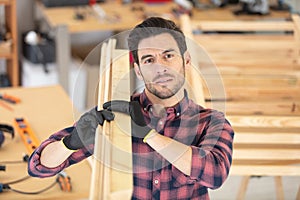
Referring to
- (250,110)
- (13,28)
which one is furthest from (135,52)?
(13,28)

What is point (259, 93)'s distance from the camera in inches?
63.2

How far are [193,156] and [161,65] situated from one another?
14 centimetres

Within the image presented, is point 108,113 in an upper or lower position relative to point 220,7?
upper

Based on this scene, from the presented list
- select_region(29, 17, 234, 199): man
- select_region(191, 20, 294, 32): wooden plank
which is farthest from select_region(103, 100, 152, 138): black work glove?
select_region(191, 20, 294, 32): wooden plank

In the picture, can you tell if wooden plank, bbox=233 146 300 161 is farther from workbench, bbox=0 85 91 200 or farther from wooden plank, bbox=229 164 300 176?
workbench, bbox=0 85 91 200

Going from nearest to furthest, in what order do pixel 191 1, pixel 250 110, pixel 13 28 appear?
pixel 250 110 → pixel 13 28 → pixel 191 1

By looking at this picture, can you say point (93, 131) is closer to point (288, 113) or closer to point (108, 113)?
point (108, 113)

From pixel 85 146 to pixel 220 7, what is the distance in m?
2.21

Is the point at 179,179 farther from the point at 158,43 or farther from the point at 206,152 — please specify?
the point at 158,43

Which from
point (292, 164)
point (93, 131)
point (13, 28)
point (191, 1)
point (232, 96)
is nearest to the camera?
point (93, 131)

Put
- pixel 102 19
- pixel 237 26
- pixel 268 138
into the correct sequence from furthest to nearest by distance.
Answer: pixel 102 19 → pixel 237 26 → pixel 268 138

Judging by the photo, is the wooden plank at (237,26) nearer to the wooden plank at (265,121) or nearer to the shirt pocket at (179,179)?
the wooden plank at (265,121)

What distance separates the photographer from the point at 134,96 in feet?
3.06

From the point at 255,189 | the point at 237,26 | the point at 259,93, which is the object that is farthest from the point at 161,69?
the point at 255,189
